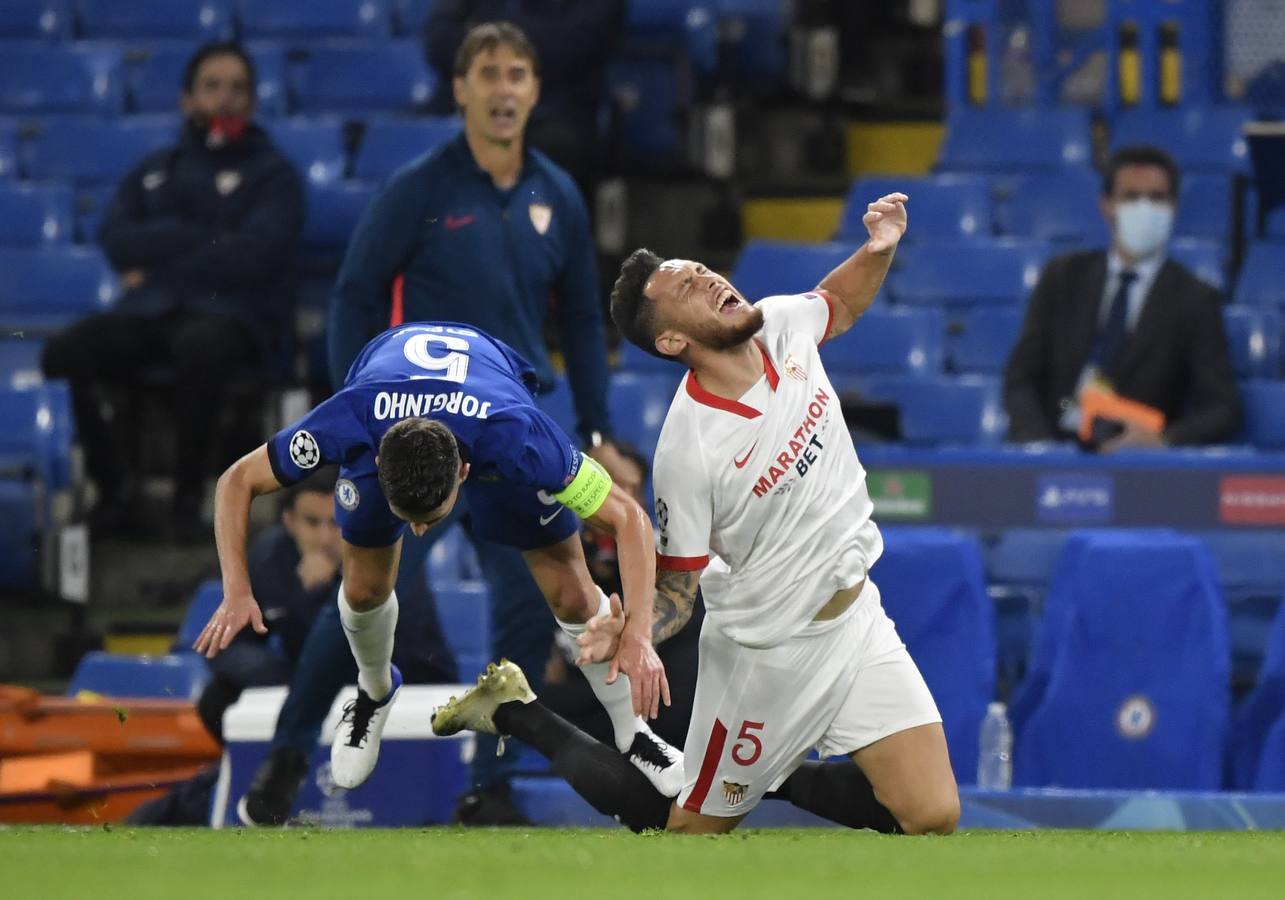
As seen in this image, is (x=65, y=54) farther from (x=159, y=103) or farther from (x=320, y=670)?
(x=320, y=670)

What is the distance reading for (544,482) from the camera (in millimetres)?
5758

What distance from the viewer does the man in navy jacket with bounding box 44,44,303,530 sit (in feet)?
31.9

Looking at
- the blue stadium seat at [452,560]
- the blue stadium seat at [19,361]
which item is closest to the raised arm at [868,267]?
the blue stadium seat at [452,560]

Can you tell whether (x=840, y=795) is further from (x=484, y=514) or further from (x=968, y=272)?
Result: (x=968, y=272)

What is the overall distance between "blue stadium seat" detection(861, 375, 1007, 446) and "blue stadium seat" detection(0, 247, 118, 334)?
148 inches

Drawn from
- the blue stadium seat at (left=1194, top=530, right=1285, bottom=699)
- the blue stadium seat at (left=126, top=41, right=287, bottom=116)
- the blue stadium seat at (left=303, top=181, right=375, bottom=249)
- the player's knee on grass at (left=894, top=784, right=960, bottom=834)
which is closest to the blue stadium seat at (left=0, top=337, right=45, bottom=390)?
the blue stadium seat at (left=303, top=181, right=375, bottom=249)

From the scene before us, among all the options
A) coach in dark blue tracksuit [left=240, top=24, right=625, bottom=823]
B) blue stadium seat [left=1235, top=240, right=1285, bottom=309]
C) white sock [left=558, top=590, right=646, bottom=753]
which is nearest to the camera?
white sock [left=558, top=590, right=646, bottom=753]

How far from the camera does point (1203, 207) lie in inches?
420

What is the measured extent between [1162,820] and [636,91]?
570 centimetres

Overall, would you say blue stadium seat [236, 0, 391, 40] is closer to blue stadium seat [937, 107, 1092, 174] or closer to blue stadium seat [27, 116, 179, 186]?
blue stadium seat [27, 116, 179, 186]

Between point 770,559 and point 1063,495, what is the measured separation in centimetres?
218

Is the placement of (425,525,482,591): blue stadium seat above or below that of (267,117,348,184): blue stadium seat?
below

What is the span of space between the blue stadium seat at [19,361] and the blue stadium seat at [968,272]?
12.9 feet

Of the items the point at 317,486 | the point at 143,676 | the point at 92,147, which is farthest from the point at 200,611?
the point at 92,147
